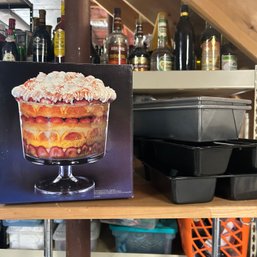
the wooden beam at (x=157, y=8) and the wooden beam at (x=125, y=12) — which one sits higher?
the wooden beam at (x=125, y=12)

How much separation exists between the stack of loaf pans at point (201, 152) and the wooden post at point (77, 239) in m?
0.19

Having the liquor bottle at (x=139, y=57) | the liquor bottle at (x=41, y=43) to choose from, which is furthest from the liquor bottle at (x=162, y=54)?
the liquor bottle at (x=41, y=43)

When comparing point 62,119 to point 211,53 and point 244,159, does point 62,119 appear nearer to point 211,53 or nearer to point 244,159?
point 244,159

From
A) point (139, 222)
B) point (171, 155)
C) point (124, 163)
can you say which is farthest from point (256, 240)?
point (124, 163)

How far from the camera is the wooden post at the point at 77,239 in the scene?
2.30ft

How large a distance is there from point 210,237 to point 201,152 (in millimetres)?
500

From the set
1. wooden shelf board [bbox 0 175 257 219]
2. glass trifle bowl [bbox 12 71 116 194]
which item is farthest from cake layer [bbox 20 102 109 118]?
wooden shelf board [bbox 0 175 257 219]

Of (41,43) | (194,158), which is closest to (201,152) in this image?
(194,158)

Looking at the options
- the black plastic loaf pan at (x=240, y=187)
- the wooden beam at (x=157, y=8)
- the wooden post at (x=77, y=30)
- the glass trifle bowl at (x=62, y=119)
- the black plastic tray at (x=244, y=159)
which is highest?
the wooden beam at (x=157, y=8)

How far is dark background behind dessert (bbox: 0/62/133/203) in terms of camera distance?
1.76ft

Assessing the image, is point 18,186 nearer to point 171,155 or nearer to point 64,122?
point 64,122

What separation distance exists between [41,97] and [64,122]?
57mm

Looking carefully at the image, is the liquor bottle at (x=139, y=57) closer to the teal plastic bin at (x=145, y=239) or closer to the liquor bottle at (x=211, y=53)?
the liquor bottle at (x=211, y=53)

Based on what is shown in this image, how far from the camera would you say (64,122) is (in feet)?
1.77
